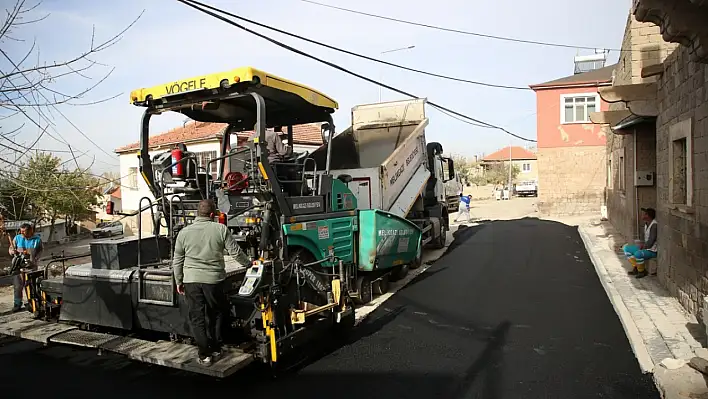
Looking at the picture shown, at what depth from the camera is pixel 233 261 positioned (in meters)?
5.75

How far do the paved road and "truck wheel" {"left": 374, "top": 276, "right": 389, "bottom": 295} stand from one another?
0.28 metres

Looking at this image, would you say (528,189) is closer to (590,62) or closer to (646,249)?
(590,62)

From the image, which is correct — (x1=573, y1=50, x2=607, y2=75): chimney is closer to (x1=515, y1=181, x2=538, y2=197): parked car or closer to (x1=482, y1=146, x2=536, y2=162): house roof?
(x1=515, y1=181, x2=538, y2=197): parked car

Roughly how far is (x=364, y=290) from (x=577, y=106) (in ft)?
65.1

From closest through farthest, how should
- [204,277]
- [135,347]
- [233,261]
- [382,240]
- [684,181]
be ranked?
[204,277], [135,347], [233,261], [684,181], [382,240]

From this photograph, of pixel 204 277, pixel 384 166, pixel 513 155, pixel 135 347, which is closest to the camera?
pixel 204 277

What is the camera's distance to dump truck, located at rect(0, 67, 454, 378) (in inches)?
190

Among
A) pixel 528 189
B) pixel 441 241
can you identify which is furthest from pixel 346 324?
pixel 528 189

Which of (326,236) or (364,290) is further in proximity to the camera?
(364,290)

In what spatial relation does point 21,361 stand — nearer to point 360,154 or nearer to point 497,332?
point 497,332

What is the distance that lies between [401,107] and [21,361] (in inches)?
298

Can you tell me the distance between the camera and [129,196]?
23125mm

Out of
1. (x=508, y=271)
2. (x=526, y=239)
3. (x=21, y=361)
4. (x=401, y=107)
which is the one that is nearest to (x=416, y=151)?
(x=401, y=107)

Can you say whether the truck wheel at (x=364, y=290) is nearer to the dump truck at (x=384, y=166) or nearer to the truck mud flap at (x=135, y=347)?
the dump truck at (x=384, y=166)
